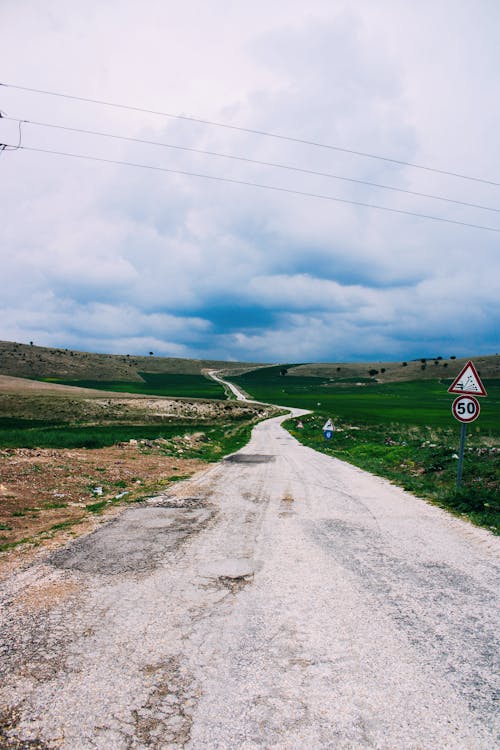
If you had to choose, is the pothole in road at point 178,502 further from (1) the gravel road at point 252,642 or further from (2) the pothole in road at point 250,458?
(2) the pothole in road at point 250,458

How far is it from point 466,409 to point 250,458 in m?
13.6

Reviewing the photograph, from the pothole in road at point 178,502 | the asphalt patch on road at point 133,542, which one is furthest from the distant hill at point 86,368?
the asphalt patch on road at point 133,542

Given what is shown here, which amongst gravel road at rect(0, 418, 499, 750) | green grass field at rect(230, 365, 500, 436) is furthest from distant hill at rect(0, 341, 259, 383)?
gravel road at rect(0, 418, 499, 750)

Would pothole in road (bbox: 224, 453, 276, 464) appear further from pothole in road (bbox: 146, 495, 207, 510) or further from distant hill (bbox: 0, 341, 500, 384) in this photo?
distant hill (bbox: 0, 341, 500, 384)

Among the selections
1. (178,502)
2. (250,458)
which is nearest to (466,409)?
(178,502)

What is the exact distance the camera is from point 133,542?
8.66 m

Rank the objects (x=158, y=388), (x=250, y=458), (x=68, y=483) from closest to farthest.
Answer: (x=68, y=483), (x=250, y=458), (x=158, y=388)

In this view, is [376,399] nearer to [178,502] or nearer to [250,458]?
[250,458]

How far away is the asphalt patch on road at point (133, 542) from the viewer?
7273mm

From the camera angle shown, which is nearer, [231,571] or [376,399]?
[231,571]

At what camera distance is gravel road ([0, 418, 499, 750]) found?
3572 mm

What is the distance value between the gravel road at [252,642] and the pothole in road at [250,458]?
14265 mm

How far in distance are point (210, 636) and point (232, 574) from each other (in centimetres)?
202

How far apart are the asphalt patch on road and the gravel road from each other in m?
0.05
